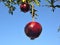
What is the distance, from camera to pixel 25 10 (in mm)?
2535

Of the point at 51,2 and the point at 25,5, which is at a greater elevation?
the point at 25,5

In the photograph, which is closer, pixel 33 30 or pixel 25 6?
pixel 33 30

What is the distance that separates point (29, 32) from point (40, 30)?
0.37ft

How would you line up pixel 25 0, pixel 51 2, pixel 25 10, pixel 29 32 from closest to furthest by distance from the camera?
pixel 29 32
pixel 25 0
pixel 25 10
pixel 51 2

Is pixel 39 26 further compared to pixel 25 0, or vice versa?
pixel 25 0

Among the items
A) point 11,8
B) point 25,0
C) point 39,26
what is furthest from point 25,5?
point 11,8

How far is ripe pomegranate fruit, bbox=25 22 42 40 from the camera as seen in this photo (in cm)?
187

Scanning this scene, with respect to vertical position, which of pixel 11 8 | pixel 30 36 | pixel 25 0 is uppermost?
pixel 25 0

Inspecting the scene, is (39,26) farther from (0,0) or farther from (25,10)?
(0,0)

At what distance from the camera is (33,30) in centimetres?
188

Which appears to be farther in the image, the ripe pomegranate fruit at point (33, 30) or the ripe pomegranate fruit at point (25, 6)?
the ripe pomegranate fruit at point (25, 6)

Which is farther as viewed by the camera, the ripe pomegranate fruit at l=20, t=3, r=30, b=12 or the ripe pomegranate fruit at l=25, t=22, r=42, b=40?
the ripe pomegranate fruit at l=20, t=3, r=30, b=12

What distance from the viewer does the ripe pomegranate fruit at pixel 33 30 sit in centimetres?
187

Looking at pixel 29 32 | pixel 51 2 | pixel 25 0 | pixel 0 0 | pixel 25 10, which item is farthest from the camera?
pixel 0 0
